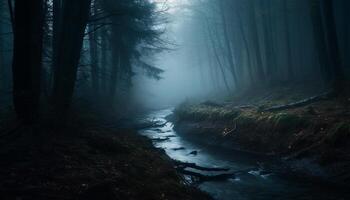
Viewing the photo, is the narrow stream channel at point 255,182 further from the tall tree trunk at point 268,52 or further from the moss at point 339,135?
the tall tree trunk at point 268,52

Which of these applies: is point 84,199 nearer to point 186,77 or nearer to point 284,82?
point 284,82

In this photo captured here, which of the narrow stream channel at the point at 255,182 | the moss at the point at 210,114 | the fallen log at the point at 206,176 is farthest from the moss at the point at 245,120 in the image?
the fallen log at the point at 206,176

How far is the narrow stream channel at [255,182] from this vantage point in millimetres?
9203

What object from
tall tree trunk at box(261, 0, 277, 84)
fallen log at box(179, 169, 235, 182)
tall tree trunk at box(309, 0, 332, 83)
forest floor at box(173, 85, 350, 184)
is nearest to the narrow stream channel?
fallen log at box(179, 169, 235, 182)

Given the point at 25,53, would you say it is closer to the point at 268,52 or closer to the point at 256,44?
the point at 268,52

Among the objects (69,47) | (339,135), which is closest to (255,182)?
(339,135)

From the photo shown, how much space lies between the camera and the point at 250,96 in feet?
92.9

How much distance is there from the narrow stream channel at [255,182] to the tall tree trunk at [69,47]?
4.86 metres

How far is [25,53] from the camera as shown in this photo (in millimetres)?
7133

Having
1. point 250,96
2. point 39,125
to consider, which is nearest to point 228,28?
point 250,96

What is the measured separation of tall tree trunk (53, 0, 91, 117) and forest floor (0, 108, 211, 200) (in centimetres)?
114

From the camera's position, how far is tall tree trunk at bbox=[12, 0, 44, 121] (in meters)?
6.98

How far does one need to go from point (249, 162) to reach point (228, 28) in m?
30.8

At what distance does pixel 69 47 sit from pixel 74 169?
4764 mm
